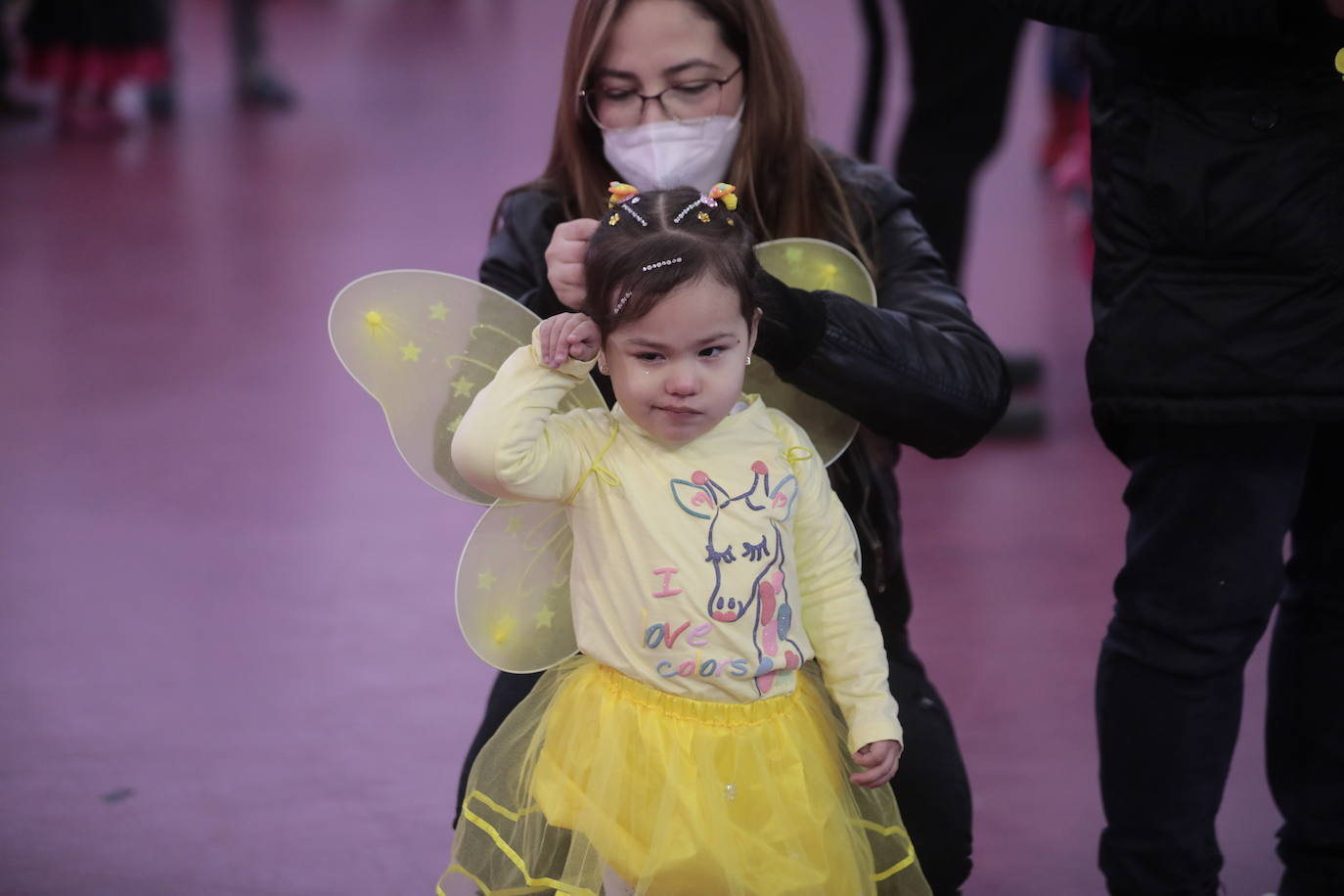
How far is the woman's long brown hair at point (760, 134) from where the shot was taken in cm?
180

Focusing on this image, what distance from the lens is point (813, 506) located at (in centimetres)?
158

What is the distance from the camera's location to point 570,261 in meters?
1.55

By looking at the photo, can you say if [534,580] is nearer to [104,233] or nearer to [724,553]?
[724,553]

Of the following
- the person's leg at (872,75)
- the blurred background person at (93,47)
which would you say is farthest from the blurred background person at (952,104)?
the blurred background person at (93,47)

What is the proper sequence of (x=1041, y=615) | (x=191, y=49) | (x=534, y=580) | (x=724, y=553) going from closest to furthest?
1. (x=724, y=553)
2. (x=534, y=580)
3. (x=1041, y=615)
4. (x=191, y=49)

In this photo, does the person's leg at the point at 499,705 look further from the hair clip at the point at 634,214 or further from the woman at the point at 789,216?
the hair clip at the point at 634,214

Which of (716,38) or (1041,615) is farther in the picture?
(1041,615)

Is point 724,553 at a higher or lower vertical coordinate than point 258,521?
higher

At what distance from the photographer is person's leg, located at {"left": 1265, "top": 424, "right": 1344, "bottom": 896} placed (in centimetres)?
177

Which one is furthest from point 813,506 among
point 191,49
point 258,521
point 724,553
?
point 191,49

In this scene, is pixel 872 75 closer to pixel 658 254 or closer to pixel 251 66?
pixel 658 254

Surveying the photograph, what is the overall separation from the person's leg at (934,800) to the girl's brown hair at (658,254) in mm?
531

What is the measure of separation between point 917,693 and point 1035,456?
5.48ft

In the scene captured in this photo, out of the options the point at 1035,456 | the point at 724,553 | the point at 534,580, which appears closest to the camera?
the point at 724,553
